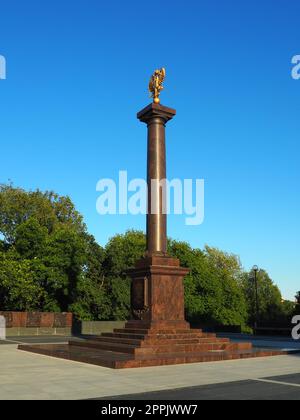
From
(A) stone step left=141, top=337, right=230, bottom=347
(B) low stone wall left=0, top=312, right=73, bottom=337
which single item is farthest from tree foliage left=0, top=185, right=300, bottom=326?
(A) stone step left=141, top=337, right=230, bottom=347

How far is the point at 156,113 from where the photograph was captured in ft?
67.9

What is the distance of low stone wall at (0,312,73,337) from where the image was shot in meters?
35.8

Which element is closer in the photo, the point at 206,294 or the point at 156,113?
the point at 156,113

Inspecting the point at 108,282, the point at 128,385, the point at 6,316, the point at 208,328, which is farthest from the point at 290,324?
the point at 128,385

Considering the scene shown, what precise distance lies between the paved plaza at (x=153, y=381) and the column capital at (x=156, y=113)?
10659 mm

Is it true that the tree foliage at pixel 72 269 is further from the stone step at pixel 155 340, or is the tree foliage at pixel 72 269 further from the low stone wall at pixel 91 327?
the stone step at pixel 155 340

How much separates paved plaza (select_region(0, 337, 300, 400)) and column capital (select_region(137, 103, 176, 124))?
35.0ft

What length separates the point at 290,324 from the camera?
3647 centimetres

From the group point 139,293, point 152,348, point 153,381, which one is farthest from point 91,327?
point 153,381

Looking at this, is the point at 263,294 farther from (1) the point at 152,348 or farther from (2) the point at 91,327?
(1) the point at 152,348

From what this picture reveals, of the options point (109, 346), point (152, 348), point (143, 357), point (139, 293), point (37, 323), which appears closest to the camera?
point (143, 357)

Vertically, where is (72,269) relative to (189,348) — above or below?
above

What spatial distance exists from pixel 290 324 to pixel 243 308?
71.4ft

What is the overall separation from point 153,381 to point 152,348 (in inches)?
192
